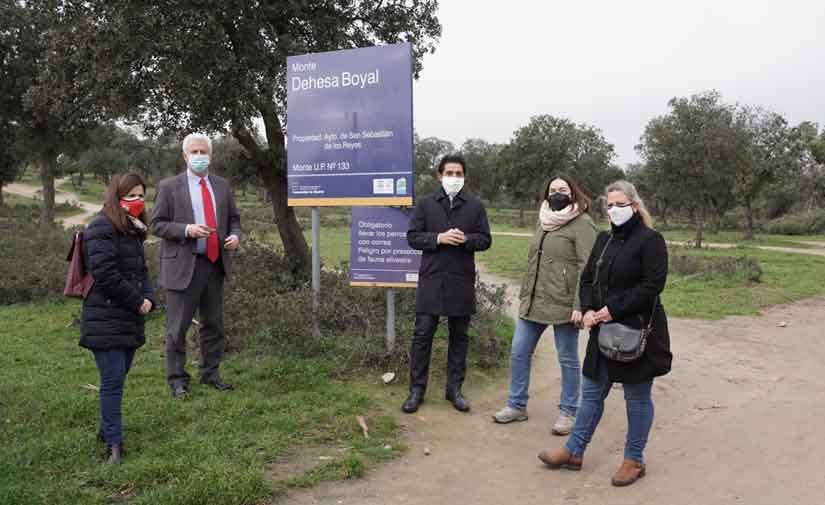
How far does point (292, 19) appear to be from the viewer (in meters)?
9.83

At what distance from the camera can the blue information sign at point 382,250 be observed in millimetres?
6406

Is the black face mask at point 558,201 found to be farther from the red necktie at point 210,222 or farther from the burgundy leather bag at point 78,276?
the burgundy leather bag at point 78,276

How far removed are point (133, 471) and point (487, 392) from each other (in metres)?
3.27

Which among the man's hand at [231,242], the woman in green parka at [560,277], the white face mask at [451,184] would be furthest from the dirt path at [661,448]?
the man's hand at [231,242]

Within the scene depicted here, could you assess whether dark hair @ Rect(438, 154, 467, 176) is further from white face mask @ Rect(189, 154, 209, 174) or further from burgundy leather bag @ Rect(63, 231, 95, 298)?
burgundy leather bag @ Rect(63, 231, 95, 298)

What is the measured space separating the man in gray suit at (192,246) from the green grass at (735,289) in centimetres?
745

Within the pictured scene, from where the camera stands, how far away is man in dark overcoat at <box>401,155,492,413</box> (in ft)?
17.0

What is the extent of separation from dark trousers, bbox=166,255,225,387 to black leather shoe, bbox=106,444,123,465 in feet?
4.22

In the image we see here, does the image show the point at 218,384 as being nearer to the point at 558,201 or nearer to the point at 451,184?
the point at 451,184

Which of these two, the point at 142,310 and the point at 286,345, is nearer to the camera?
the point at 142,310

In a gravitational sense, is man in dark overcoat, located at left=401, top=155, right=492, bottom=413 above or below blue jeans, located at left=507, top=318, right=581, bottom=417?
above

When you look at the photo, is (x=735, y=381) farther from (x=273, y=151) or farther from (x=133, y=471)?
(x=273, y=151)

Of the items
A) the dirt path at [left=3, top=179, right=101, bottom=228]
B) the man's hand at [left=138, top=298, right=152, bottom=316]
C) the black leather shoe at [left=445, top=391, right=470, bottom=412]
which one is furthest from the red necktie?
the dirt path at [left=3, top=179, right=101, bottom=228]

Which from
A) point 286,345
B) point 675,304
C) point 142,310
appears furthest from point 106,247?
point 675,304
